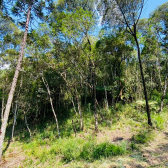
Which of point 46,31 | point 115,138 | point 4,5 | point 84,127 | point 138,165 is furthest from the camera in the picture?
point 84,127

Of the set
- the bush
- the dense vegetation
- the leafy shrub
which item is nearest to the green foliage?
the dense vegetation

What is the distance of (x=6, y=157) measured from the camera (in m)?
7.57

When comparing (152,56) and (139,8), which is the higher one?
(139,8)

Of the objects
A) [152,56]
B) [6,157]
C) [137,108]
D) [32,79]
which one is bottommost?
[6,157]

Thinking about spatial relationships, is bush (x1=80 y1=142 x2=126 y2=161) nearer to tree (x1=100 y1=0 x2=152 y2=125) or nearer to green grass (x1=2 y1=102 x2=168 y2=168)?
green grass (x1=2 y1=102 x2=168 y2=168)

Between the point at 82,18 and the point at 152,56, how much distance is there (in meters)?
7.11

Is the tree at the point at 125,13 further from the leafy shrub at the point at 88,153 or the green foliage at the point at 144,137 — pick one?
the leafy shrub at the point at 88,153

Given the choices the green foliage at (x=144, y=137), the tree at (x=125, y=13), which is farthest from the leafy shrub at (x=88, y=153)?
the tree at (x=125, y=13)

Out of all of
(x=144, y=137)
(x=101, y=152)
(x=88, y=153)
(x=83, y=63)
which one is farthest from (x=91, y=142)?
(x=83, y=63)

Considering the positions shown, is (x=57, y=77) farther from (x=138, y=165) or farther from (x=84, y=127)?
(x=138, y=165)

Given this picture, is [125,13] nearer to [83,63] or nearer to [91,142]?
[83,63]

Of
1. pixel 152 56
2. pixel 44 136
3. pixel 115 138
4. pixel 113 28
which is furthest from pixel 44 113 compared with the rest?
pixel 152 56

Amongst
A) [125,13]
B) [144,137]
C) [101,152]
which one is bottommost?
[144,137]

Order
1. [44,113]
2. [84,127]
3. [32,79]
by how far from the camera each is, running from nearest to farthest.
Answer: [84,127], [32,79], [44,113]
